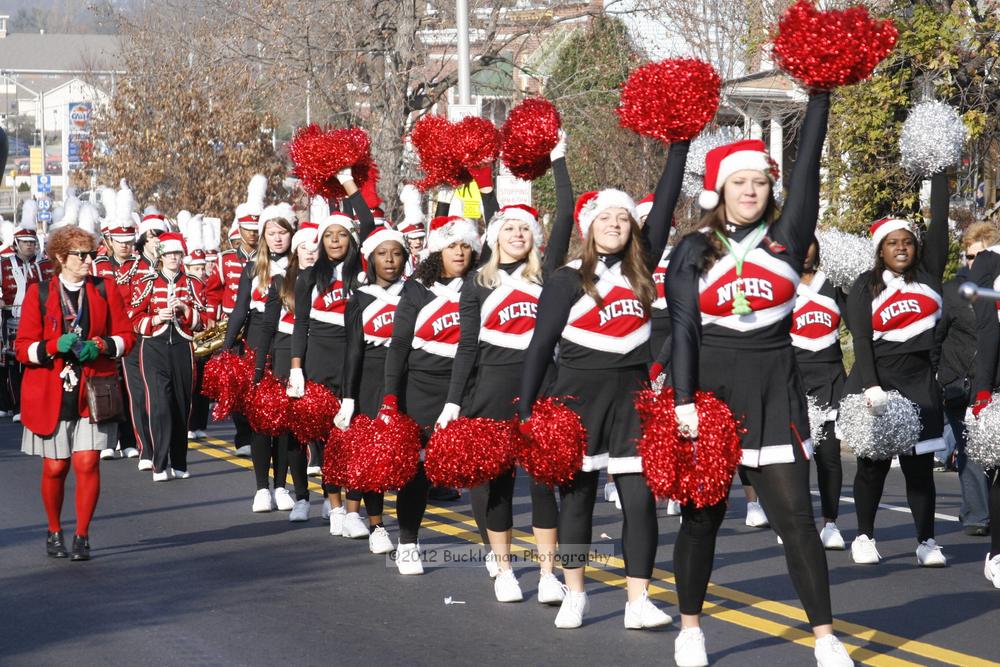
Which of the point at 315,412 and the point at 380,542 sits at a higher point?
the point at 315,412

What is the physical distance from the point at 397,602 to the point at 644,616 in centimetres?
145

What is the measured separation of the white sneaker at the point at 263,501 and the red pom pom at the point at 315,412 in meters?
1.15

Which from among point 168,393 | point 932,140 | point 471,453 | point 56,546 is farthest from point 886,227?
point 168,393

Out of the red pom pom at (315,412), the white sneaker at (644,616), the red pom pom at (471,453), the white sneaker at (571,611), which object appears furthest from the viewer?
the red pom pom at (315,412)

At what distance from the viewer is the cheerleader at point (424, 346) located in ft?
29.2

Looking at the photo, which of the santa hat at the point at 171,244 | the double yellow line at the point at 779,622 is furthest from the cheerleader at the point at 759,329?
the santa hat at the point at 171,244

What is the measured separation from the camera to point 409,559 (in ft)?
29.3

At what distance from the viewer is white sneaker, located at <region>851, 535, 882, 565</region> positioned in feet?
29.6

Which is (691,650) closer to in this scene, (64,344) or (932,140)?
(932,140)

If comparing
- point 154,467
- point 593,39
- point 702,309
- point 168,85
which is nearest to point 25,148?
point 168,85

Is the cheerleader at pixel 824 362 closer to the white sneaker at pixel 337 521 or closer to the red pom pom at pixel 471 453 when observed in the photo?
the red pom pom at pixel 471 453

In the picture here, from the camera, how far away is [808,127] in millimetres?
6379

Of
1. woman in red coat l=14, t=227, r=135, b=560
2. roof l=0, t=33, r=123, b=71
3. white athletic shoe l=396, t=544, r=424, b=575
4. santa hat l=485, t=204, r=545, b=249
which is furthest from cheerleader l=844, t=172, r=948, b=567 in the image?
roof l=0, t=33, r=123, b=71

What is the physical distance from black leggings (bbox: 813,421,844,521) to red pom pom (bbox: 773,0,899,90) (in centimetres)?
343
